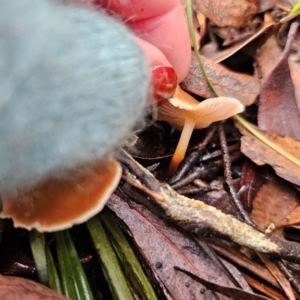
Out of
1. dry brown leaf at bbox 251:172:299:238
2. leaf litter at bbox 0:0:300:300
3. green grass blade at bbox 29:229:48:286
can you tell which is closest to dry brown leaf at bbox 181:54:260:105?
leaf litter at bbox 0:0:300:300

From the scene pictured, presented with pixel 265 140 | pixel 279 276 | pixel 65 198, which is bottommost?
pixel 279 276

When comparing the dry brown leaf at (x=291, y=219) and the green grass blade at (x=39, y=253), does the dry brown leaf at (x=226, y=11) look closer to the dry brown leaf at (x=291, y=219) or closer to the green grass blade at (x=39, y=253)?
the dry brown leaf at (x=291, y=219)

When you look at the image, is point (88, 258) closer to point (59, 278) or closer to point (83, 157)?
point (59, 278)

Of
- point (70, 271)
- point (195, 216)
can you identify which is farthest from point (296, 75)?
point (70, 271)

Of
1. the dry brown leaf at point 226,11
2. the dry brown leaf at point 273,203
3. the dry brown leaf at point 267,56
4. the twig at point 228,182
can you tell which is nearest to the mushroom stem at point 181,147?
the twig at point 228,182

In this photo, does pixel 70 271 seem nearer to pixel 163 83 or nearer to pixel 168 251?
pixel 168 251

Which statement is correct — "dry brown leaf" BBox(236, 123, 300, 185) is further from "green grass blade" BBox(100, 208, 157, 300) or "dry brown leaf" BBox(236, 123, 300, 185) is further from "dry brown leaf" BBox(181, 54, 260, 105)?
"green grass blade" BBox(100, 208, 157, 300)

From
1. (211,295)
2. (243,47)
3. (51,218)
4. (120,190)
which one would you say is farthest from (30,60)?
(243,47)
